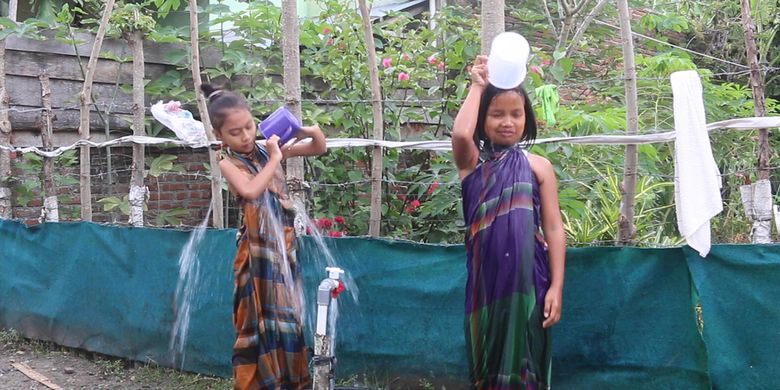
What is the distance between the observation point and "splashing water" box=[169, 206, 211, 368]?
502 cm

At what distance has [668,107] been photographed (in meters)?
6.22

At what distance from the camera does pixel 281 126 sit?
3.84m

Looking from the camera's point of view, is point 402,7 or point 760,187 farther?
point 402,7

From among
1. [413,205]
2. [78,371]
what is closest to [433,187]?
[413,205]

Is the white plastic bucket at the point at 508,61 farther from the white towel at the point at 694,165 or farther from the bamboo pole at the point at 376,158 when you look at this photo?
the bamboo pole at the point at 376,158

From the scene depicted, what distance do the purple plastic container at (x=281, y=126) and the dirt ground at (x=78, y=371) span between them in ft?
6.07

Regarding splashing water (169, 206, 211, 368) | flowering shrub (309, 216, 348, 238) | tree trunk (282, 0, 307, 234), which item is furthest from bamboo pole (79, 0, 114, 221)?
flowering shrub (309, 216, 348, 238)

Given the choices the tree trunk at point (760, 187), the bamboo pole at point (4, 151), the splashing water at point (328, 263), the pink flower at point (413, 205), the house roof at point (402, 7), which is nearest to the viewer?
the tree trunk at point (760, 187)

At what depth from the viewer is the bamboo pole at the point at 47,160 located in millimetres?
6145

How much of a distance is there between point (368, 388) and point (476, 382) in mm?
1231

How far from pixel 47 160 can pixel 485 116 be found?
164 inches

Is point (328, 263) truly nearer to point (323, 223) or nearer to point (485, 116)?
point (323, 223)

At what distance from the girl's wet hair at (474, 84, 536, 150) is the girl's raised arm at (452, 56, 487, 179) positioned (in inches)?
1.4

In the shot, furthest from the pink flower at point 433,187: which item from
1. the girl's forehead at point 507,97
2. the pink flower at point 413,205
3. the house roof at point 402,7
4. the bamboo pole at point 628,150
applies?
the house roof at point 402,7
